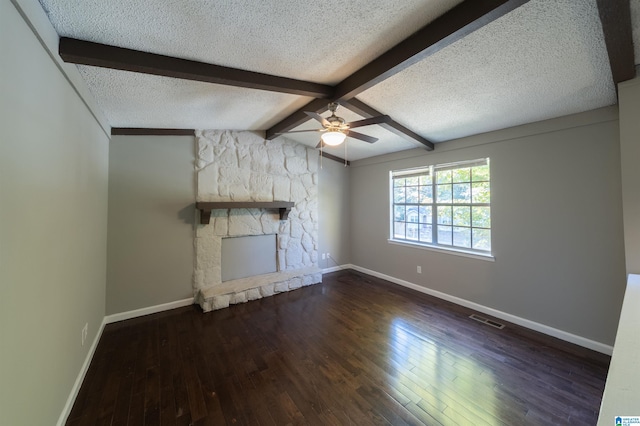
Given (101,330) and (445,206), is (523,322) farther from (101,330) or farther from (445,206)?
(101,330)

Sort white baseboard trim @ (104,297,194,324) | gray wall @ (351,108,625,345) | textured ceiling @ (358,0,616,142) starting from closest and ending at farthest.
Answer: textured ceiling @ (358,0,616,142)
gray wall @ (351,108,625,345)
white baseboard trim @ (104,297,194,324)

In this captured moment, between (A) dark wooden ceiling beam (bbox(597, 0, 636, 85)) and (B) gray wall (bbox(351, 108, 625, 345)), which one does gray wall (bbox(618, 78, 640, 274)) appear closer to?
(A) dark wooden ceiling beam (bbox(597, 0, 636, 85))

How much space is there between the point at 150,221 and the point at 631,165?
4.96 meters

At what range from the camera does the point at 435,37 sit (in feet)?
5.27

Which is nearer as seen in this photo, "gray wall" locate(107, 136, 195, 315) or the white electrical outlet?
the white electrical outlet

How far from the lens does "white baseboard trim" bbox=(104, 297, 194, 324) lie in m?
3.09

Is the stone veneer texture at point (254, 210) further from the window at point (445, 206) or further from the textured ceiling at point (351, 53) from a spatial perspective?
the window at point (445, 206)

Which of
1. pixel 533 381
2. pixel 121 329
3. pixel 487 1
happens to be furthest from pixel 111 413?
pixel 487 1

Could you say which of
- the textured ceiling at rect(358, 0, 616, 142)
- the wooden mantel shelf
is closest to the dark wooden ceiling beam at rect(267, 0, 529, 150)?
the textured ceiling at rect(358, 0, 616, 142)

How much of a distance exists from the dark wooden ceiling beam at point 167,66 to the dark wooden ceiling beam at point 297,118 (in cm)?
30

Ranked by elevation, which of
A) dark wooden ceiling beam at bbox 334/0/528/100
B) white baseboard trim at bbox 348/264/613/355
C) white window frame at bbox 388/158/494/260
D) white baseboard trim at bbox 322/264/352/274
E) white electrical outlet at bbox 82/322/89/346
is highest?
dark wooden ceiling beam at bbox 334/0/528/100

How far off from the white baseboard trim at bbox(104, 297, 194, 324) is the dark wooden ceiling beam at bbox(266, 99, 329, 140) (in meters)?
2.84

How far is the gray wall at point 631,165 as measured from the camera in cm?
183

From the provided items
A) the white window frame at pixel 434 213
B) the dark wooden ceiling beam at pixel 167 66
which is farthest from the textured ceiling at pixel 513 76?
the dark wooden ceiling beam at pixel 167 66
